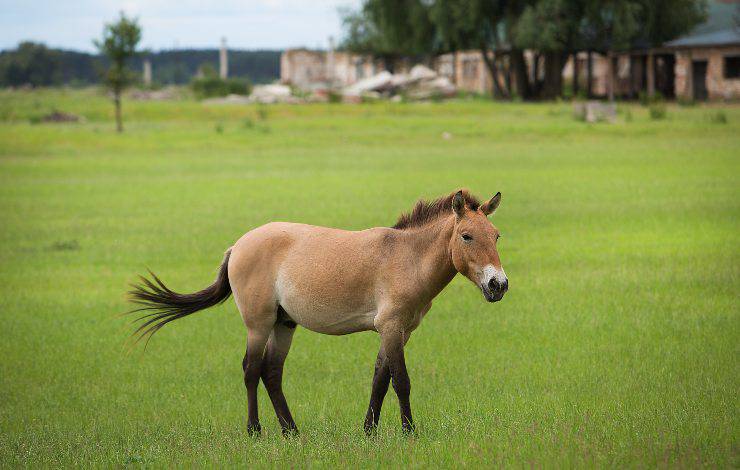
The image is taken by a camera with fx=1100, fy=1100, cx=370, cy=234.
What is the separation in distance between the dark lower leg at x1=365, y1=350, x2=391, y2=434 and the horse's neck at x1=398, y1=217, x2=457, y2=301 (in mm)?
604

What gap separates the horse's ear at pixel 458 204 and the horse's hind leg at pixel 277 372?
188 cm

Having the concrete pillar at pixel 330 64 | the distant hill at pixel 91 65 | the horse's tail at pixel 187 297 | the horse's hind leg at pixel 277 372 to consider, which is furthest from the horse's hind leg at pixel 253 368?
the concrete pillar at pixel 330 64

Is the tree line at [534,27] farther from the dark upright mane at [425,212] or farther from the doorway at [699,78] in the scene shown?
the dark upright mane at [425,212]

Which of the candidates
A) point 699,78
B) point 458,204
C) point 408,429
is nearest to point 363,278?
point 458,204

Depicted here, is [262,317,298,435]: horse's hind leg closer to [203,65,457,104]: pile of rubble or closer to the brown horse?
the brown horse

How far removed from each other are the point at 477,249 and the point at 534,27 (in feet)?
178

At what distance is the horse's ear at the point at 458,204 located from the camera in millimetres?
7418

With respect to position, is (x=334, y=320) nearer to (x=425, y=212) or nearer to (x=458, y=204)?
(x=425, y=212)

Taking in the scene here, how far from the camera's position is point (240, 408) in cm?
987

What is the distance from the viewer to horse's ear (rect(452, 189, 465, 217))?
7418 millimetres

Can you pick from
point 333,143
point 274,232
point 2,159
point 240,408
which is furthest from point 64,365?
point 333,143

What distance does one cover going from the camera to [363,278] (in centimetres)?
800

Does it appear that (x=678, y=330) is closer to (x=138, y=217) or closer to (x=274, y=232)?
(x=274, y=232)

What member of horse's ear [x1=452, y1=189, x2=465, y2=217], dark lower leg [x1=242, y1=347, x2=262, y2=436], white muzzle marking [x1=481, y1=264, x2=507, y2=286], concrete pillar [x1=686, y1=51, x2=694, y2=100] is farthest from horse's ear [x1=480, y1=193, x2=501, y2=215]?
concrete pillar [x1=686, y1=51, x2=694, y2=100]
